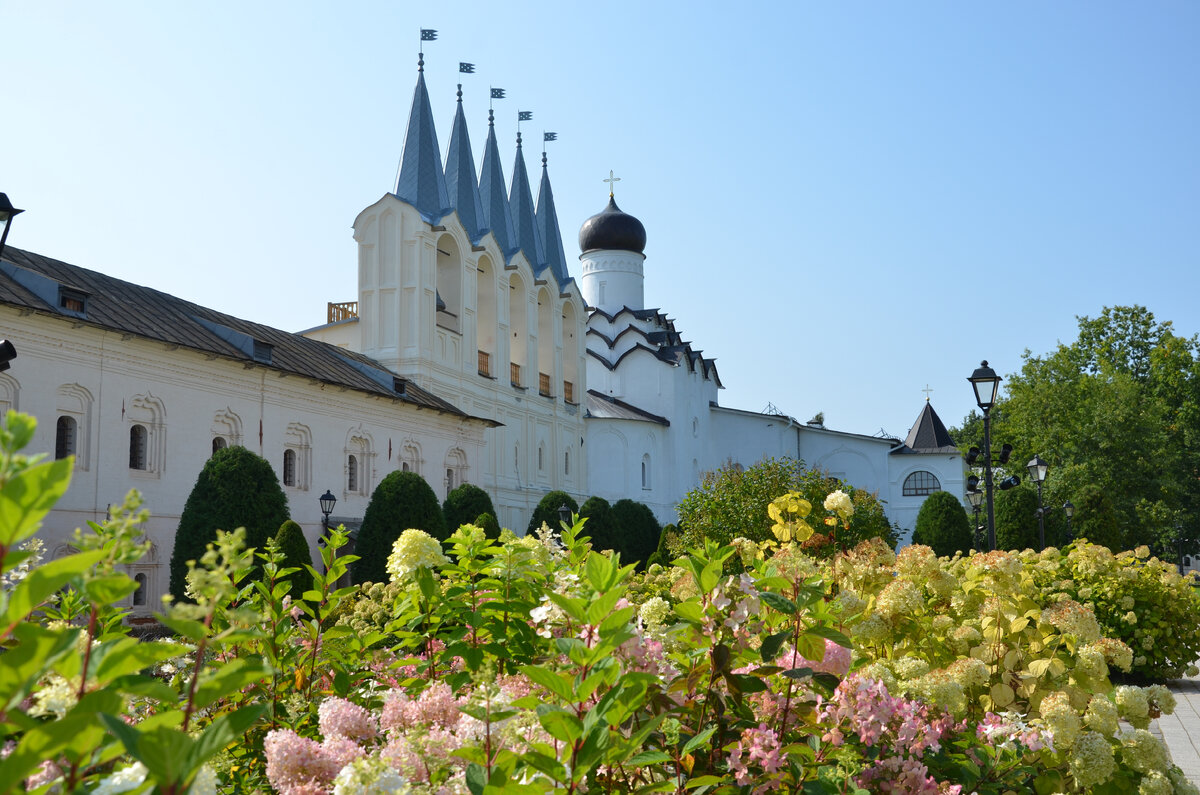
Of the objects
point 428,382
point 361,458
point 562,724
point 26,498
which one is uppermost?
point 428,382

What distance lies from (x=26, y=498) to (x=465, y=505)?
80.9 feet

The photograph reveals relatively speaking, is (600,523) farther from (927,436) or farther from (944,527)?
(927,436)

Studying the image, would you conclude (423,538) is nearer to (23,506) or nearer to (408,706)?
(408,706)

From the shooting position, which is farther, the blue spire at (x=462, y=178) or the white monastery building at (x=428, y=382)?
the blue spire at (x=462, y=178)

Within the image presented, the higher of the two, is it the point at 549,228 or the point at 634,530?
the point at 549,228

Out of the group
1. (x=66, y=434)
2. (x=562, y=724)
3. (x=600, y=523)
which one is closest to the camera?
(x=562, y=724)

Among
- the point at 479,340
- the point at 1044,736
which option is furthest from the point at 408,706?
the point at 479,340

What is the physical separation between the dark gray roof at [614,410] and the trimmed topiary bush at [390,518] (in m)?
19.7

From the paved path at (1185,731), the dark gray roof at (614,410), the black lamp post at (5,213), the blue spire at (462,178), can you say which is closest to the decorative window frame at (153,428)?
the black lamp post at (5,213)

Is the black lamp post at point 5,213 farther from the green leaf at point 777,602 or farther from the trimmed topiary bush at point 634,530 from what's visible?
the trimmed topiary bush at point 634,530

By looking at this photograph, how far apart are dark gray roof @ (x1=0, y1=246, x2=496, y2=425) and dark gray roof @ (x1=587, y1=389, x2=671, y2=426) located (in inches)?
517

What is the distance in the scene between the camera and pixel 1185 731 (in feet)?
28.9

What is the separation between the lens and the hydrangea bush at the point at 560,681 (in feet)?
4.15

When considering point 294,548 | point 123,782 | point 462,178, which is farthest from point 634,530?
point 123,782
